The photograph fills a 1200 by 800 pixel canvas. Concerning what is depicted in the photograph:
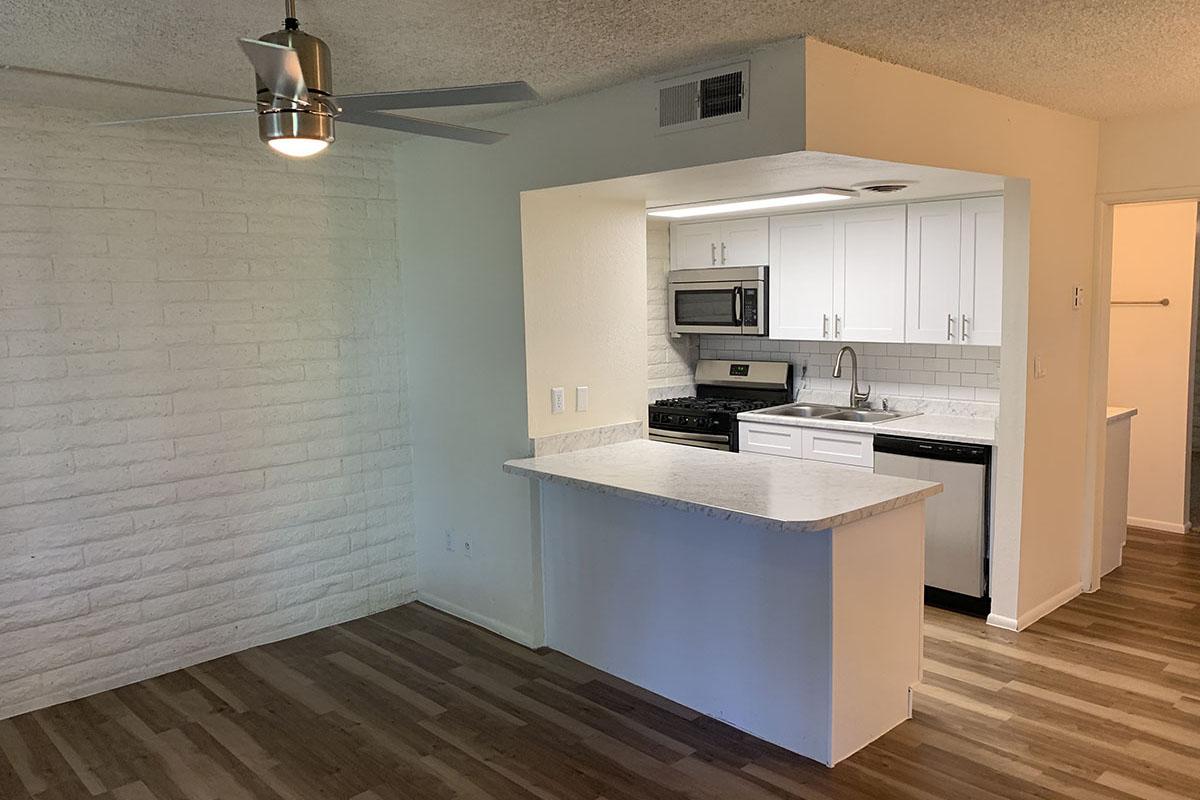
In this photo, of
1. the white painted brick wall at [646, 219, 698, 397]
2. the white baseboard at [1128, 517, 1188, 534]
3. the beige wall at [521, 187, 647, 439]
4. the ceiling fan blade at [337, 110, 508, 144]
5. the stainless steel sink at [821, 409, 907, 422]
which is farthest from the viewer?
the white painted brick wall at [646, 219, 698, 397]

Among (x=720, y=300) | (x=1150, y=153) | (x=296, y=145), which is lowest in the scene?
(x=720, y=300)

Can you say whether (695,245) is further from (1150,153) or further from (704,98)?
(704,98)

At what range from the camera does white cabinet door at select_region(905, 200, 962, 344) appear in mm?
4629

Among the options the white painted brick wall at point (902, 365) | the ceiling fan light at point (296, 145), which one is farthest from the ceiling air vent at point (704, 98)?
the white painted brick wall at point (902, 365)

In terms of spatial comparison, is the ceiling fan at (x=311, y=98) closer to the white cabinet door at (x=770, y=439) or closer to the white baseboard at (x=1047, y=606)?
the white cabinet door at (x=770, y=439)

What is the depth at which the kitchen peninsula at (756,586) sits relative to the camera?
302 centimetres

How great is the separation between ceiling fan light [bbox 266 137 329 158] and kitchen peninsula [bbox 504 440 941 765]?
1.68 meters

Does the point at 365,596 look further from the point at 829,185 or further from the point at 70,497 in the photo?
the point at 829,185

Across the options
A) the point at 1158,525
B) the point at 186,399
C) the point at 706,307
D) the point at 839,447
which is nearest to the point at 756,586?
the point at 839,447

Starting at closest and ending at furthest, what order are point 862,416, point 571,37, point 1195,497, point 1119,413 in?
point 571,37 < point 1119,413 < point 862,416 < point 1195,497

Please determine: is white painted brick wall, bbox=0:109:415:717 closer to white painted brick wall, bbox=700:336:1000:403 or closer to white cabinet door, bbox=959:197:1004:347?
white painted brick wall, bbox=700:336:1000:403

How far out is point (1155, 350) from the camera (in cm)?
579

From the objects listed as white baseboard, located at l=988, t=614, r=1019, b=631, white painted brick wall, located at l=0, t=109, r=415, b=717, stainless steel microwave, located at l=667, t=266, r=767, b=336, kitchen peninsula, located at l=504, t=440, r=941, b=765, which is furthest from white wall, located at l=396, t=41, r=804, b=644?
white baseboard, located at l=988, t=614, r=1019, b=631

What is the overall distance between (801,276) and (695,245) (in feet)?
2.69
